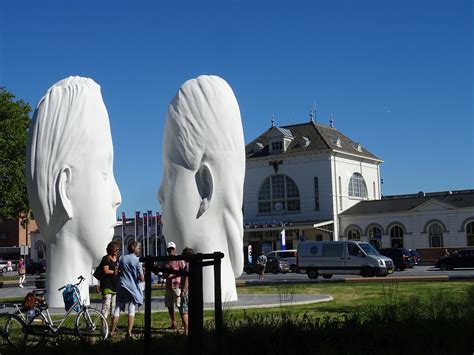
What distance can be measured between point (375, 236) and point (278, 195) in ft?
36.7

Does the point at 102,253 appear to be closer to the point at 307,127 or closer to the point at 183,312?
the point at 183,312

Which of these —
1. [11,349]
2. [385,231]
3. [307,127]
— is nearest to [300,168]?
[307,127]

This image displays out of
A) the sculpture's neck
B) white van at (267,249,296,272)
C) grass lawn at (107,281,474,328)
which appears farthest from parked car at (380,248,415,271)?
the sculpture's neck

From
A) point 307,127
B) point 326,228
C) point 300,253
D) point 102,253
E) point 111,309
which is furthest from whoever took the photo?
point 307,127

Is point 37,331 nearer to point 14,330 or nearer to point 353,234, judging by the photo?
point 14,330

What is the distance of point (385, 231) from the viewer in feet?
197

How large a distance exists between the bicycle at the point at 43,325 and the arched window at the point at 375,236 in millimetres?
49884

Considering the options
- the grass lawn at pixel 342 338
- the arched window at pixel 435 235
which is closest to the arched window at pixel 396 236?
the arched window at pixel 435 235

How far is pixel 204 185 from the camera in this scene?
1788cm

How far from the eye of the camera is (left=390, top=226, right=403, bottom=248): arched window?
59.4 meters

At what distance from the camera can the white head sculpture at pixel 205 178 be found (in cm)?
1767

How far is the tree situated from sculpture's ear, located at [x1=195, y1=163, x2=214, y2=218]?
82.4 ft

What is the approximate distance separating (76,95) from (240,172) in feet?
15.6

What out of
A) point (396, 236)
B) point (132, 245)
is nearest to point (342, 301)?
point (132, 245)
